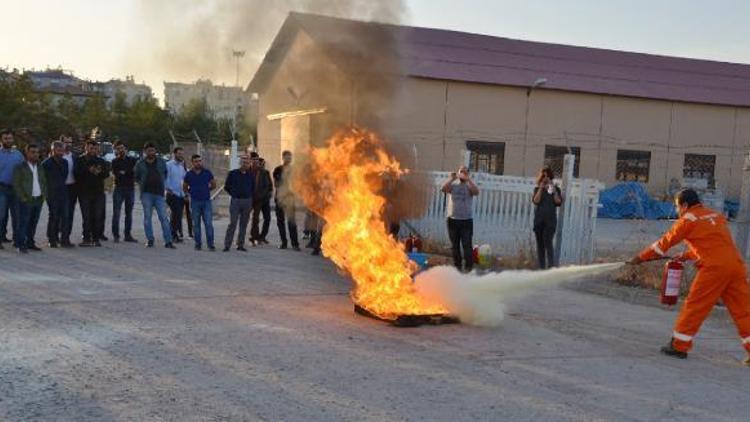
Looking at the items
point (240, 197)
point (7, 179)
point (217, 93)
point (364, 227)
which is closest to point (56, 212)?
point (7, 179)

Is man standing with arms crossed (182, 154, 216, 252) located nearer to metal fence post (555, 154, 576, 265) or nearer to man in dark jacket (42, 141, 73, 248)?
man in dark jacket (42, 141, 73, 248)

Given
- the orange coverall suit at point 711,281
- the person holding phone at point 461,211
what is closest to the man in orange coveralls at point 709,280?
the orange coverall suit at point 711,281

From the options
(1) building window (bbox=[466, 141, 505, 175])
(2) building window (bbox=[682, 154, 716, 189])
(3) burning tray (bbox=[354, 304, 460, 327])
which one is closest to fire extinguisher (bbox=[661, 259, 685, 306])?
(3) burning tray (bbox=[354, 304, 460, 327])

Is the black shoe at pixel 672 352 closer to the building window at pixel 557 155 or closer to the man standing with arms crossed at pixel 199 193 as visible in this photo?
the man standing with arms crossed at pixel 199 193

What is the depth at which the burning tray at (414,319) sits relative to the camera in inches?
283

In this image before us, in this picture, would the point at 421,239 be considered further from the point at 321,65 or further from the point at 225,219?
the point at 225,219

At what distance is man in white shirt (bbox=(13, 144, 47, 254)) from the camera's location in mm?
11172

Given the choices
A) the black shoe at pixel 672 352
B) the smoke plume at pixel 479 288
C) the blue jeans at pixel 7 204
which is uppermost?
the blue jeans at pixel 7 204

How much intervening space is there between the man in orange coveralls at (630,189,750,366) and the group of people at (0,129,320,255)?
21.4 feet

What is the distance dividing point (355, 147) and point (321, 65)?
1.05 m

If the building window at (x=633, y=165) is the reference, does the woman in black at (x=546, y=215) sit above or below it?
below

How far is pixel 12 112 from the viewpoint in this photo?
130ft

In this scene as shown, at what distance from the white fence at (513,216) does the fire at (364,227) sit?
4.10m

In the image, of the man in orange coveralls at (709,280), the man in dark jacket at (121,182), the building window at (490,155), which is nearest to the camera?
the man in orange coveralls at (709,280)
